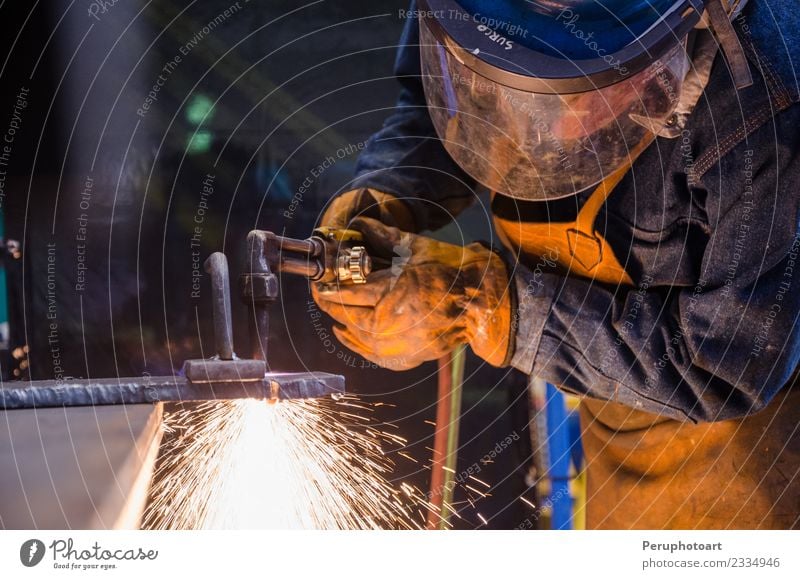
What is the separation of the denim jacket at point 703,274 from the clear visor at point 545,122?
37mm

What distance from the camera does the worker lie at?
1.90 ft

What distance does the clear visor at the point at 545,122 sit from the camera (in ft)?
1.96

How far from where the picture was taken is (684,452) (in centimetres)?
71

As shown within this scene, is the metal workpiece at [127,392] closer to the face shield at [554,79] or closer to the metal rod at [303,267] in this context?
the metal rod at [303,267]

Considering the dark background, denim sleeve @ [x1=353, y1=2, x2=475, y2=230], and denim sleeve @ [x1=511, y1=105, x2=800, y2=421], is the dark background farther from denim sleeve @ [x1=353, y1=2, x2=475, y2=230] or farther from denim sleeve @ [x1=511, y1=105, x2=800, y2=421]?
denim sleeve @ [x1=511, y1=105, x2=800, y2=421]

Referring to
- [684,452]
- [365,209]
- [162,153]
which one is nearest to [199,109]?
[162,153]

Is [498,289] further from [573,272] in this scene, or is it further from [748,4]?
[748,4]

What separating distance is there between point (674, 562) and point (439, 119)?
1.44 feet

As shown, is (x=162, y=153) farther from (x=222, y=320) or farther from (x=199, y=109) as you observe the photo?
(x=222, y=320)

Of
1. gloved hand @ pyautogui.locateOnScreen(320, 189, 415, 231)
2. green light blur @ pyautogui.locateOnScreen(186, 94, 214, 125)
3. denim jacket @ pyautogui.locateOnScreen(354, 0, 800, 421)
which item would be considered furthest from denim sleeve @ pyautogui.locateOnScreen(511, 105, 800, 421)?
green light blur @ pyautogui.locateOnScreen(186, 94, 214, 125)

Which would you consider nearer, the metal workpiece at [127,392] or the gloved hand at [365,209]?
the metal workpiece at [127,392]

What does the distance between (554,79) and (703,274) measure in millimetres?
194

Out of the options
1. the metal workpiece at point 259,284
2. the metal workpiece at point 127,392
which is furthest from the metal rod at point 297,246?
the metal workpiece at point 127,392

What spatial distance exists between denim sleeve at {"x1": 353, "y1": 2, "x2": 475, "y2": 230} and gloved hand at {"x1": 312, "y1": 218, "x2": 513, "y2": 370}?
2.8 inches
